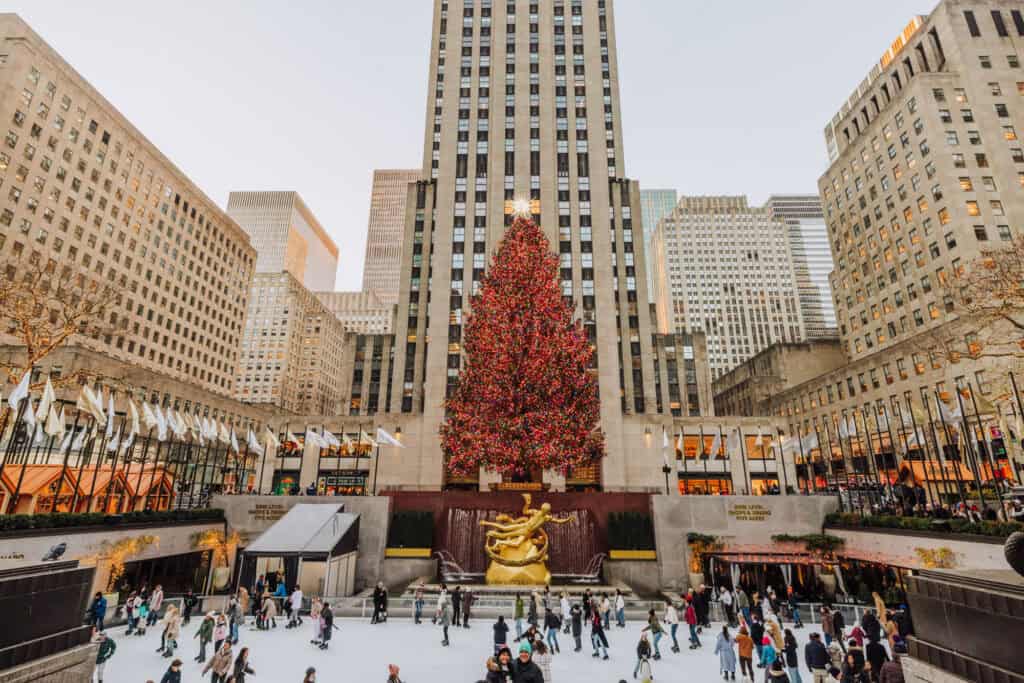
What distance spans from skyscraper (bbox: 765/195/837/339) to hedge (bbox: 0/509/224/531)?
6013 inches

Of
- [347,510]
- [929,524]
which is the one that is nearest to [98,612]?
[347,510]

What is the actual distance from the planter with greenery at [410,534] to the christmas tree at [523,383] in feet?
17.6

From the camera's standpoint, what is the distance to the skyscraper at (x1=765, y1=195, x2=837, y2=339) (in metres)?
151

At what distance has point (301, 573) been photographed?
92.0ft

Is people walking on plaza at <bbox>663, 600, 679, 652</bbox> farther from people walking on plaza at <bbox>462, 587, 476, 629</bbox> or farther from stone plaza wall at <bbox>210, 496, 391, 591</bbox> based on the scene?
stone plaza wall at <bbox>210, 496, 391, 591</bbox>

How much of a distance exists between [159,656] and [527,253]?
30622mm

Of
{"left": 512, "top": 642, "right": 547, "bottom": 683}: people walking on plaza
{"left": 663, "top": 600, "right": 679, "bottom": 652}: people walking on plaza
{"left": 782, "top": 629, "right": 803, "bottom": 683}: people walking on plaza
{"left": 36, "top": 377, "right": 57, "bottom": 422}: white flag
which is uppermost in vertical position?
{"left": 36, "top": 377, "right": 57, "bottom": 422}: white flag

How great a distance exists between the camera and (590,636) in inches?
772

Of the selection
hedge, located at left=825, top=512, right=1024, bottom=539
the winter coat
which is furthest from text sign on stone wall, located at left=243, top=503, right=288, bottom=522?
hedge, located at left=825, top=512, right=1024, bottom=539

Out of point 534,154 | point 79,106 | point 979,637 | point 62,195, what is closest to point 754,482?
point 534,154

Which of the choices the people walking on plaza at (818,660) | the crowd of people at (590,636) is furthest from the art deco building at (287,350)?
the people walking on plaza at (818,660)

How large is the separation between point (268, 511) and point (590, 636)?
23.7 metres

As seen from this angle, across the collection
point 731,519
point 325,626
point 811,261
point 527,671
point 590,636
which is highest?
point 811,261

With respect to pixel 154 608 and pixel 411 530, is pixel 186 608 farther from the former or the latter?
pixel 411 530
